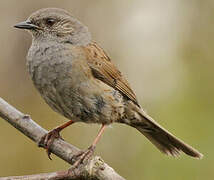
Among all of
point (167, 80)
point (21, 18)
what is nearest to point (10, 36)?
point (21, 18)

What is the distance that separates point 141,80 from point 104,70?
302 centimetres

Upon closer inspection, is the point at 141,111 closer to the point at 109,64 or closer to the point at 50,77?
the point at 109,64

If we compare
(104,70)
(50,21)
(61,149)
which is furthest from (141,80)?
(61,149)

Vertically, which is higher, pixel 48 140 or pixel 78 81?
pixel 78 81

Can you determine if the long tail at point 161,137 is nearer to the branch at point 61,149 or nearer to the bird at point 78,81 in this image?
the bird at point 78,81

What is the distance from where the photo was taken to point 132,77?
403 inches

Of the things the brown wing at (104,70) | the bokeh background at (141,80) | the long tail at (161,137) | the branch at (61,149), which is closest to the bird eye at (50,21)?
the brown wing at (104,70)

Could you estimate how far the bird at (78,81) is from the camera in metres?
6.52

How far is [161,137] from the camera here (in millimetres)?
7508

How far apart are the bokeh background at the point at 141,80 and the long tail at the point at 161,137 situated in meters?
0.27

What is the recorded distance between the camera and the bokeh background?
789 centimetres

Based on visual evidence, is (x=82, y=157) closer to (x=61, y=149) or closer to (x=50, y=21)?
(x=61, y=149)

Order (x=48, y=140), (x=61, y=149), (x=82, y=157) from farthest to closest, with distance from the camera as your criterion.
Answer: (x=48, y=140)
(x=61, y=149)
(x=82, y=157)

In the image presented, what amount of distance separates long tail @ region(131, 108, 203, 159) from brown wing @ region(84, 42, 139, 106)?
0.33m
